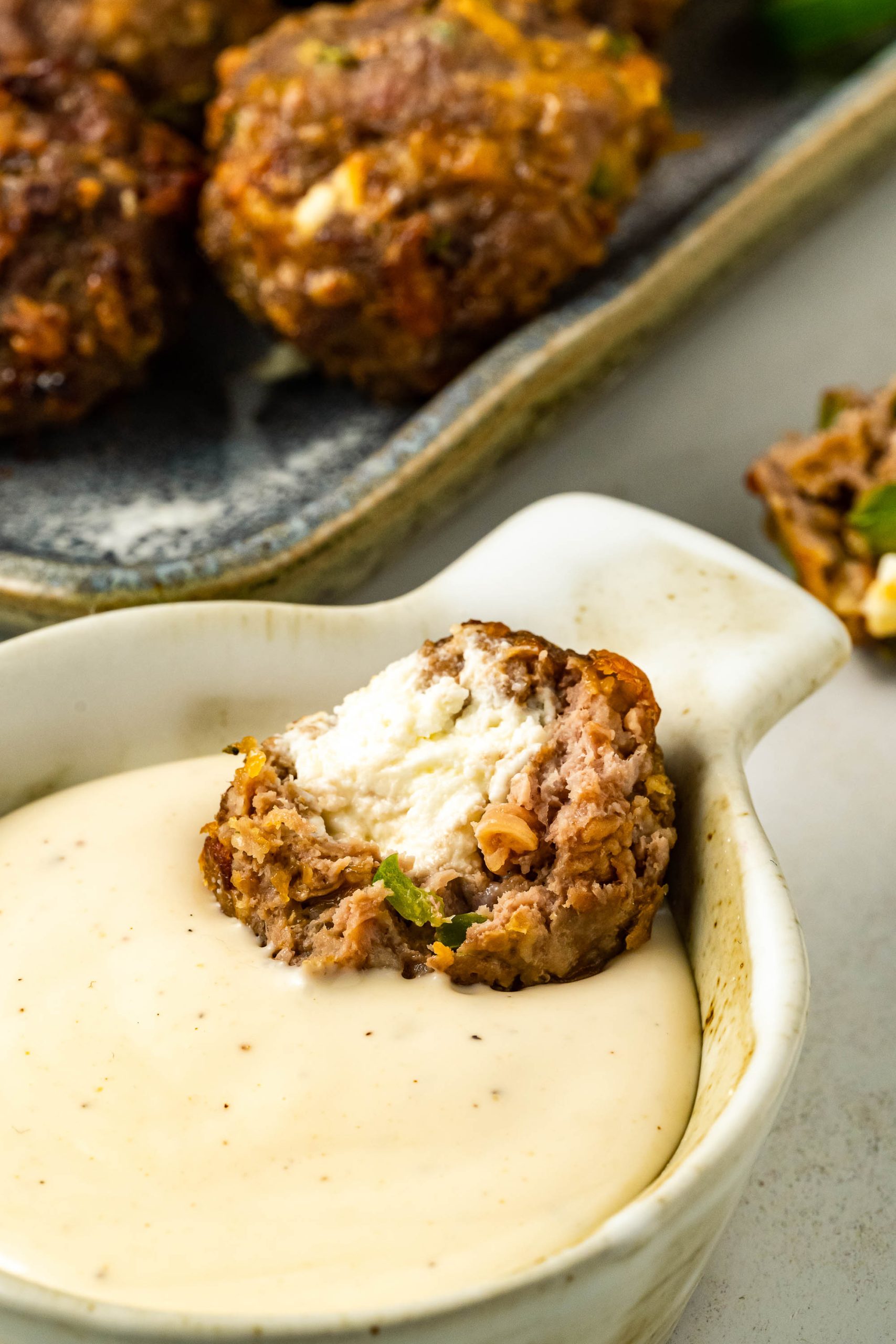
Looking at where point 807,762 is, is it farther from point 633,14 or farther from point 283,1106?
point 633,14

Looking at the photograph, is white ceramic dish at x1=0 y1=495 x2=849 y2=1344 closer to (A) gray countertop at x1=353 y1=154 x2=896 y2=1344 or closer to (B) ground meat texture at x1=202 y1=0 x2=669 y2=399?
(A) gray countertop at x1=353 y1=154 x2=896 y2=1344

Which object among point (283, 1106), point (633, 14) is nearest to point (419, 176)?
point (633, 14)

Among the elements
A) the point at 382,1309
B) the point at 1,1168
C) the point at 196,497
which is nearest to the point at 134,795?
the point at 1,1168

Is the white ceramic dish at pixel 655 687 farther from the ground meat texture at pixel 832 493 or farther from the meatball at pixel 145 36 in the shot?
the meatball at pixel 145 36

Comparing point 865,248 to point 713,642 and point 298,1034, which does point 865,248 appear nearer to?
point 713,642

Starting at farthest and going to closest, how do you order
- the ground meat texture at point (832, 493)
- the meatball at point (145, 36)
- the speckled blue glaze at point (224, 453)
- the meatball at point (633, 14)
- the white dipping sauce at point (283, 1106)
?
the meatball at point (633, 14) → the meatball at point (145, 36) → the ground meat texture at point (832, 493) → the speckled blue glaze at point (224, 453) → the white dipping sauce at point (283, 1106)

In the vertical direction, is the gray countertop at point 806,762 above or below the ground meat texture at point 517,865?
below

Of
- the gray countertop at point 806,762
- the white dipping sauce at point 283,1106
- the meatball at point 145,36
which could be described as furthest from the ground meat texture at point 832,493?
the meatball at point 145,36

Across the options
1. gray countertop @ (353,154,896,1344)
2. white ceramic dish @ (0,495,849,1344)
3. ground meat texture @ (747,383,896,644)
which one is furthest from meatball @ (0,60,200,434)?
ground meat texture @ (747,383,896,644)
